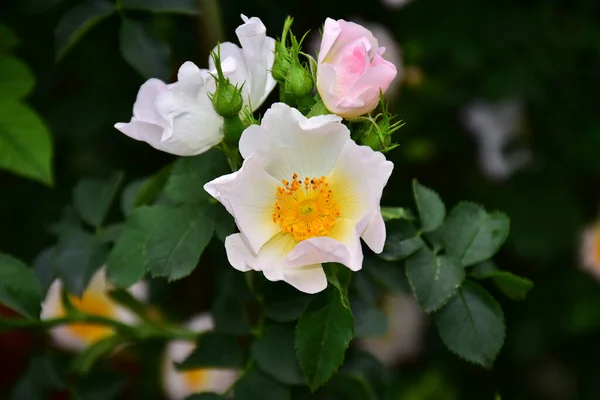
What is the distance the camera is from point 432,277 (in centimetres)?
77

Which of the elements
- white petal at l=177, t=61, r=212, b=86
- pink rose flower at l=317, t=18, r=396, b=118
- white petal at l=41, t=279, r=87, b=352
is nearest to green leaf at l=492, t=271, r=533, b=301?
pink rose flower at l=317, t=18, r=396, b=118

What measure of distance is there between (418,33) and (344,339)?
876mm

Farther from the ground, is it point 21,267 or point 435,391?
point 21,267

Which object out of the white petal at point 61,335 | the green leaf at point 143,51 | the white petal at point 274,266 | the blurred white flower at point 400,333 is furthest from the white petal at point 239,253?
the blurred white flower at point 400,333

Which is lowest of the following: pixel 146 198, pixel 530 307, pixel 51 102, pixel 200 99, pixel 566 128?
pixel 530 307

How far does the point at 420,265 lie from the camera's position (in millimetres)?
790

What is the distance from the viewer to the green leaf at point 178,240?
2.48 ft

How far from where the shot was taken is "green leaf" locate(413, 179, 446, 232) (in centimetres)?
82

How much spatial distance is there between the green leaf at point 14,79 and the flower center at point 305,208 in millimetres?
404

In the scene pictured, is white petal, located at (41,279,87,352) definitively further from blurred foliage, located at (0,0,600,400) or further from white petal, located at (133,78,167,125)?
white petal, located at (133,78,167,125)

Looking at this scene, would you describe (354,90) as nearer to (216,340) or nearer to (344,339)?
(344,339)

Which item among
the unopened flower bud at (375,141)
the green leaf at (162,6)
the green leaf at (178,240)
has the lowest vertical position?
the green leaf at (178,240)

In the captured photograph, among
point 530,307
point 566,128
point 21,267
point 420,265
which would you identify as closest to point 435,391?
point 530,307

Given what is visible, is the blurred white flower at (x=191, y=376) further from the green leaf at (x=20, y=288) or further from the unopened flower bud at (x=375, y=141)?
the unopened flower bud at (x=375, y=141)
